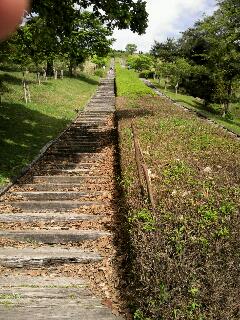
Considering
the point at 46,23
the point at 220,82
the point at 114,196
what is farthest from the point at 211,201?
the point at 220,82

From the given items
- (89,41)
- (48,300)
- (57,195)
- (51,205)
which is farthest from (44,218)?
(89,41)

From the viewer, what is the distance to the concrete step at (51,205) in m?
9.37

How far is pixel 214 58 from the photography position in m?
37.1

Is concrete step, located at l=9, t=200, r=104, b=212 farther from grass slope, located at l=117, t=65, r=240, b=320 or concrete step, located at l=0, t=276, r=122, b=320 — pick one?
concrete step, located at l=0, t=276, r=122, b=320

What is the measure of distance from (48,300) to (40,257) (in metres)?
1.24

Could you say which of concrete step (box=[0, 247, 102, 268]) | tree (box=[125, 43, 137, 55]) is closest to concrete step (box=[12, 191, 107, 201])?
concrete step (box=[0, 247, 102, 268])

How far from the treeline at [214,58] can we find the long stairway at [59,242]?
20.6 metres

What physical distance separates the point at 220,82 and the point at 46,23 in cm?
2627

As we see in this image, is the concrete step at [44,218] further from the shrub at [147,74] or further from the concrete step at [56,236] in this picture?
the shrub at [147,74]

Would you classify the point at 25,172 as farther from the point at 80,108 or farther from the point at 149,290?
the point at 80,108

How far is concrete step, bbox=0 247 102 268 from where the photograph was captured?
677 centimetres

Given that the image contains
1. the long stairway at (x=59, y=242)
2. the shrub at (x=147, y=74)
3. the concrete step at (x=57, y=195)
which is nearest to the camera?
the long stairway at (x=59, y=242)

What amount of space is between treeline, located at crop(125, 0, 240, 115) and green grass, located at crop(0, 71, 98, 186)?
11.9m

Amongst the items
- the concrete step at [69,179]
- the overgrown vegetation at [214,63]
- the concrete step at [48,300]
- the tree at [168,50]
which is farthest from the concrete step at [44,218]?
the tree at [168,50]
